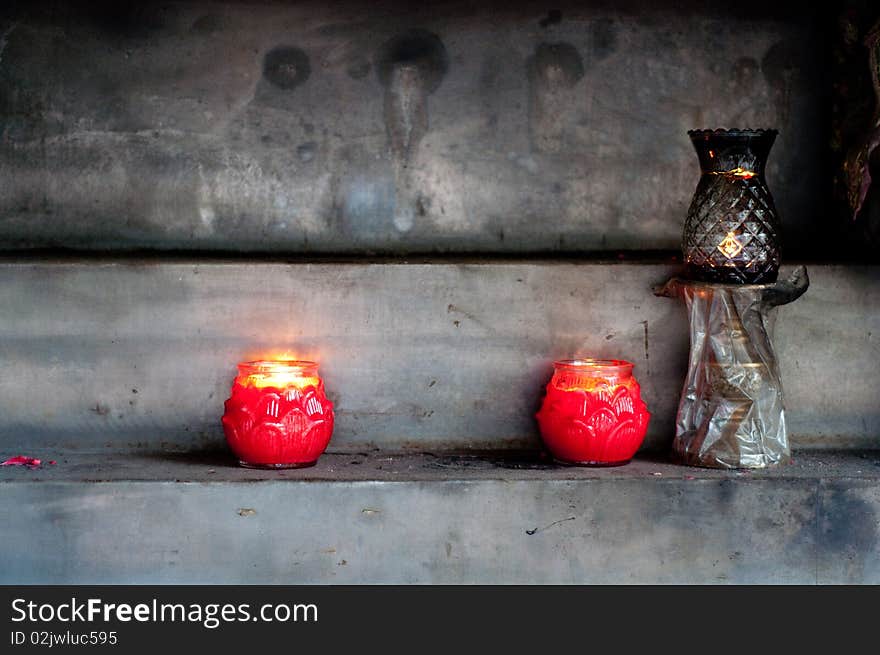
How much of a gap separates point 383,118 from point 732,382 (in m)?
0.86

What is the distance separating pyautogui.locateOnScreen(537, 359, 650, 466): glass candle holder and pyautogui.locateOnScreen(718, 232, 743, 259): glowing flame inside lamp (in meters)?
0.26

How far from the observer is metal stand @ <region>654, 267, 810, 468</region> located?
6.52ft

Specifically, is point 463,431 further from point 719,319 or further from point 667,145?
point 667,145

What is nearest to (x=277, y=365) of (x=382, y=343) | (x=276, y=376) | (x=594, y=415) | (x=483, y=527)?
(x=276, y=376)

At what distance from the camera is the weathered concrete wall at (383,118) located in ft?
7.36

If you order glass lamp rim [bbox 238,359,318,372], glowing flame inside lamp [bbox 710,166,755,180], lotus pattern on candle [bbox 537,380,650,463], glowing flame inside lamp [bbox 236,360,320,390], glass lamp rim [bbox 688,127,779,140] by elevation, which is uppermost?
glass lamp rim [bbox 688,127,779,140]

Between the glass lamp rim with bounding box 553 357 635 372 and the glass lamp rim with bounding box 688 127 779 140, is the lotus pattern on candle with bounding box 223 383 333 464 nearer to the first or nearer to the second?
the glass lamp rim with bounding box 553 357 635 372

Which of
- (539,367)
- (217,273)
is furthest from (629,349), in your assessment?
(217,273)

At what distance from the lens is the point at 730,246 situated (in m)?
1.96

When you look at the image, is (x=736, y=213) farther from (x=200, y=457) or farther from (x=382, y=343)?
(x=200, y=457)

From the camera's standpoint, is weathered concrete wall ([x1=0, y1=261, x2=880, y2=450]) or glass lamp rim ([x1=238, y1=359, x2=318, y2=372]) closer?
glass lamp rim ([x1=238, y1=359, x2=318, y2=372])

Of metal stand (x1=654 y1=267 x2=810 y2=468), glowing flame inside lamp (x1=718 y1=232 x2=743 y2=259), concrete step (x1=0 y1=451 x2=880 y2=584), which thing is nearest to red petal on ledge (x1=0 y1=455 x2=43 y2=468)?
concrete step (x1=0 y1=451 x2=880 y2=584)

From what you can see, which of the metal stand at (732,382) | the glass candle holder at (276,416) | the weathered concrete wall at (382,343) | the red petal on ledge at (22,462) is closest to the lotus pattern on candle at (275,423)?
the glass candle holder at (276,416)

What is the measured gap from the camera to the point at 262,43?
2.25 meters
